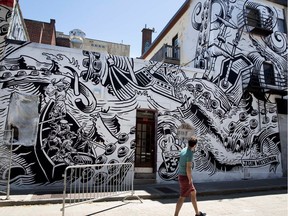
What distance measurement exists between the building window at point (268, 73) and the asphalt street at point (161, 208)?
296 inches

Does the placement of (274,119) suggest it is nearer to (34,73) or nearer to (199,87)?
(199,87)

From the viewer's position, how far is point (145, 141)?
11344mm

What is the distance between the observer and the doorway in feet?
36.5

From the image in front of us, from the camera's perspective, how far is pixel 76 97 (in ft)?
32.5

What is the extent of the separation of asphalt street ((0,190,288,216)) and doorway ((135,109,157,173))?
3071mm

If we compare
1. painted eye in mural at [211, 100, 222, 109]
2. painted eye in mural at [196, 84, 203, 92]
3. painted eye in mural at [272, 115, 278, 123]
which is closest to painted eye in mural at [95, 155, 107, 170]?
painted eye in mural at [196, 84, 203, 92]

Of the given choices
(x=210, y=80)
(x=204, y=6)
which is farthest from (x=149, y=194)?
(x=204, y=6)

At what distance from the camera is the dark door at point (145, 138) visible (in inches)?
440

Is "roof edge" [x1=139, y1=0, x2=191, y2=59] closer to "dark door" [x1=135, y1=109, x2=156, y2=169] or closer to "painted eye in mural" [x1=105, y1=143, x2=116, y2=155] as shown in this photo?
"dark door" [x1=135, y1=109, x2=156, y2=169]

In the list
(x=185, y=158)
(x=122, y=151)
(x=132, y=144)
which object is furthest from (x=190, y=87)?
(x=185, y=158)

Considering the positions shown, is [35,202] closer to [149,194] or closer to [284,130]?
[149,194]

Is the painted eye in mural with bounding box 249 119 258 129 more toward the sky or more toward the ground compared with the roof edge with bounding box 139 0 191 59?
more toward the ground

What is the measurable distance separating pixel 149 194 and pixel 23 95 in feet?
19.4

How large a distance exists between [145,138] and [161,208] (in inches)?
186
